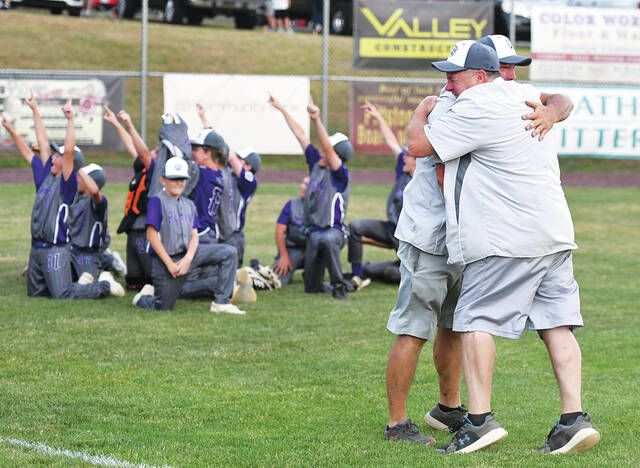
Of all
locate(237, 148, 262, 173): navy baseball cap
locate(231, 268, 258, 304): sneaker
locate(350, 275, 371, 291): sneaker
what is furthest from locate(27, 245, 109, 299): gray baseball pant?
locate(350, 275, 371, 291): sneaker

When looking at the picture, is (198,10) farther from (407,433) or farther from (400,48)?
(407,433)

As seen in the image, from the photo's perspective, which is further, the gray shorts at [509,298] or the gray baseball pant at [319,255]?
the gray baseball pant at [319,255]

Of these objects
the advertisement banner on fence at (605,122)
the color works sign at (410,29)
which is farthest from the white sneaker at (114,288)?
the advertisement banner on fence at (605,122)

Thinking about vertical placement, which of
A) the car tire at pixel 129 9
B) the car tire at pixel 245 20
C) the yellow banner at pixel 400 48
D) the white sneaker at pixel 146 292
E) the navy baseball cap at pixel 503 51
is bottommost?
the white sneaker at pixel 146 292

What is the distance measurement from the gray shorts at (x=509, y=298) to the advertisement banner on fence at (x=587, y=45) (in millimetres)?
18440

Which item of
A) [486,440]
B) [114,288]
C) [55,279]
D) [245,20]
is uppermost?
[245,20]

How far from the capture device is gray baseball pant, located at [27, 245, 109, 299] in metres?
11.1

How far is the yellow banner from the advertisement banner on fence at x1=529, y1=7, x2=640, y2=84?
1820mm

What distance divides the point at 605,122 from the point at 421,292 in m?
18.1

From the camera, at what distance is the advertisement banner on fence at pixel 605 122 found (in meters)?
23.5

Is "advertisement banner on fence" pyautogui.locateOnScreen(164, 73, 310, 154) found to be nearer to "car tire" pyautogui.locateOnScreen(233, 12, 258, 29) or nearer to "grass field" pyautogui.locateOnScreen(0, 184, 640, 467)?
"grass field" pyautogui.locateOnScreen(0, 184, 640, 467)

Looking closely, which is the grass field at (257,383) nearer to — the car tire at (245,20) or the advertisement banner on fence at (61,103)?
the advertisement banner on fence at (61,103)

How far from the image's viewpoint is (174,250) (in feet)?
35.2

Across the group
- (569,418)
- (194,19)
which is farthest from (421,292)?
(194,19)
